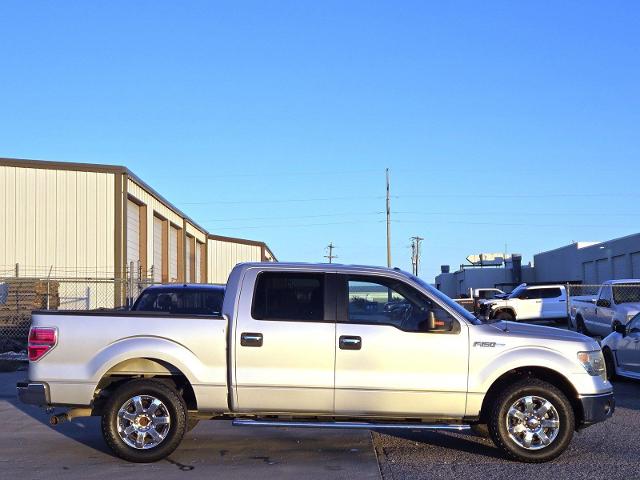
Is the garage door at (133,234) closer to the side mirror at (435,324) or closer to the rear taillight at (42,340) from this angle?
the rear taillight at (42,340)

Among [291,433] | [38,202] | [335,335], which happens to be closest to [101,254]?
[38,202]

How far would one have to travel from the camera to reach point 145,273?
31.8 m

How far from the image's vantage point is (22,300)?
24.6 meters

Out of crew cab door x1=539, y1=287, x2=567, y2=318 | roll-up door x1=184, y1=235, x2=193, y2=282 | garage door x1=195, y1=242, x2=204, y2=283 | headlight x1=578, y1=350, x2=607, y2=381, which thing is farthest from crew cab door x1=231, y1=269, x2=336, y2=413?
garage door x1=195, y1=242, x2=204, y2=283

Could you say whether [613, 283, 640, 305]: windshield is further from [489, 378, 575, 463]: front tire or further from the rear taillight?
the rear taillight

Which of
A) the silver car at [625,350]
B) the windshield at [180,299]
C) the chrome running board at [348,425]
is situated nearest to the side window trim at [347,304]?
the chrome running board at [348,425]

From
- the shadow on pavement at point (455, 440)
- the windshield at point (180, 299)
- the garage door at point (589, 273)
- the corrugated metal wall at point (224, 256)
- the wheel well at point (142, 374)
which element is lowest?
the shadow on pavement at point (455, 440)

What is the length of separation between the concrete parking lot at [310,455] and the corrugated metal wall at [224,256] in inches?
1588

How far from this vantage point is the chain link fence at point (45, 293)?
22281mm

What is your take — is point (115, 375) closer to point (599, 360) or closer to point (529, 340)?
point (529, 340)

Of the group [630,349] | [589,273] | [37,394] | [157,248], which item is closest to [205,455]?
Answer: [37,394]

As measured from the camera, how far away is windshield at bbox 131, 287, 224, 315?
12.5m

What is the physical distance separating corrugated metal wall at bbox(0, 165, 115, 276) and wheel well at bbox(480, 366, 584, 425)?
21710mm

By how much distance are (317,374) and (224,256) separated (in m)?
45.1
